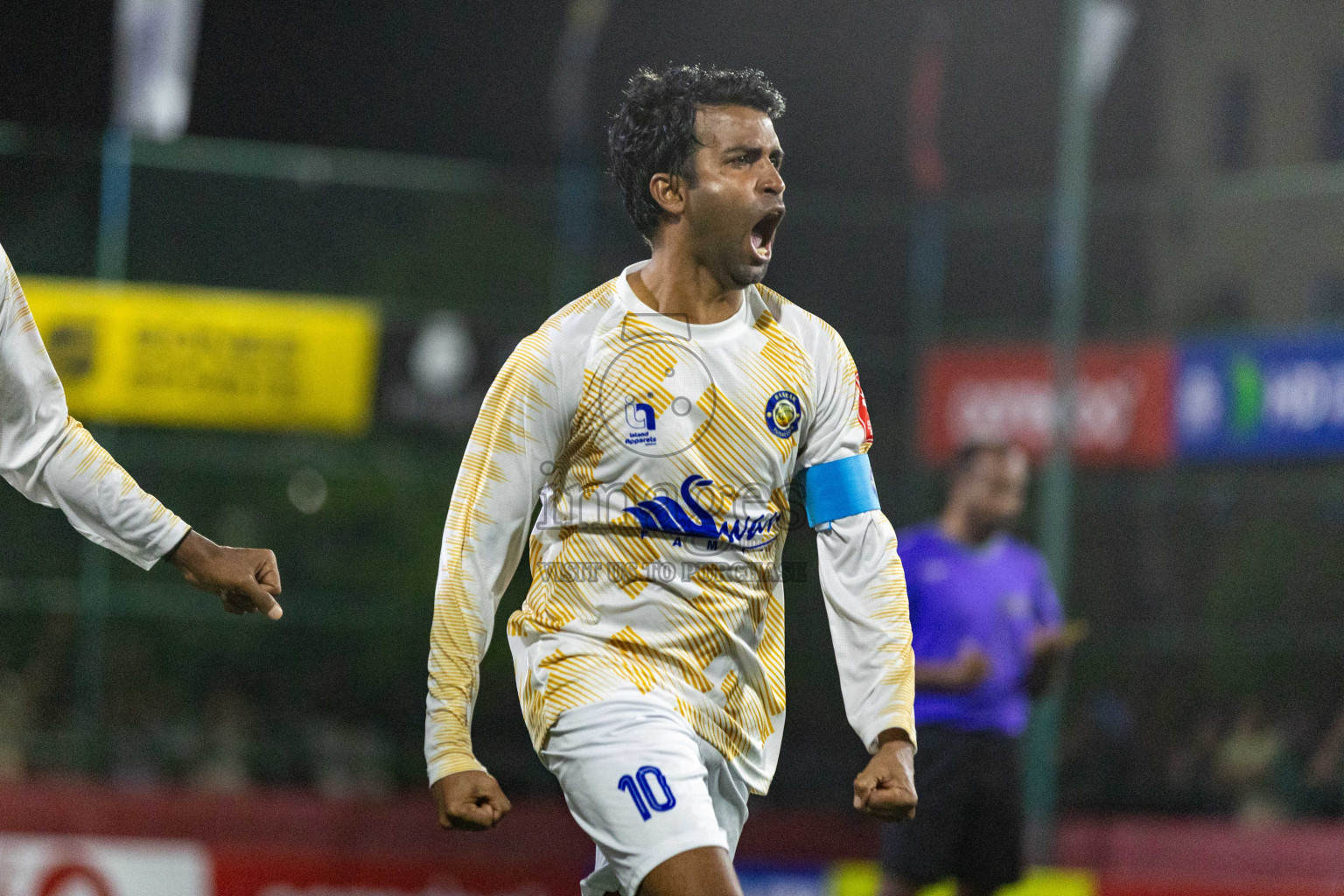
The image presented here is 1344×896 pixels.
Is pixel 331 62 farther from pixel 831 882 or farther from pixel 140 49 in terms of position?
pixel 831 882

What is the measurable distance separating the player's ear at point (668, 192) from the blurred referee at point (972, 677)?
9.37 ft

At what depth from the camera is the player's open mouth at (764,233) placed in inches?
143

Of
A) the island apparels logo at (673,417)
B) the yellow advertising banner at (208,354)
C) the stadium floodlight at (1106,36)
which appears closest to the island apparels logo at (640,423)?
the island apparels logo at (673,417)

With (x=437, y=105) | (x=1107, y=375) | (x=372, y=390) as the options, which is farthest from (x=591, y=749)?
(x=437, y=105)

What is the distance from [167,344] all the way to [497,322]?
1882 millimetres

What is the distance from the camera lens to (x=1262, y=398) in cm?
1012

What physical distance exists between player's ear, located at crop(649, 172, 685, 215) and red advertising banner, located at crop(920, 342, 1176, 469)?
6.94 metres

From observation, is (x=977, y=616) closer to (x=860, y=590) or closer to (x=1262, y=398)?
(x=860, y=590)

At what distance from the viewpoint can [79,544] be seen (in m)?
9.51

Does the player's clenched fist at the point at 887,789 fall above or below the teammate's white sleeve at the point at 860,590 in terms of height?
below

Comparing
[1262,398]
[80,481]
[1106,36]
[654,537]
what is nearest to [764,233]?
[654,537]

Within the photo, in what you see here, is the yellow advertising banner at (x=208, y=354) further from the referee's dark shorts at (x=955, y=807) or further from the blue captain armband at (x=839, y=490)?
the blue captain armband at (x=839, y=490)

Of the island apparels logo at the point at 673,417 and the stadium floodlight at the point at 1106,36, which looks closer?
the island apparels logo at the point at 673,417

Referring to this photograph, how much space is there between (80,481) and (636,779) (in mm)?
1237
